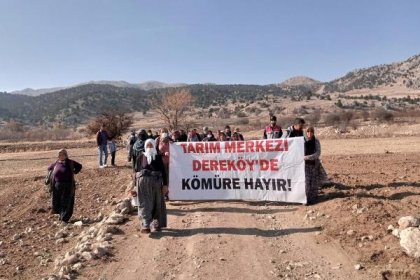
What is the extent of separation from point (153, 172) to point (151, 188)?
0.30 meters

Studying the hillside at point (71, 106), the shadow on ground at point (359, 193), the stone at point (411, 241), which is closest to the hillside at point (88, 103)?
the hillside at point (71, 106)

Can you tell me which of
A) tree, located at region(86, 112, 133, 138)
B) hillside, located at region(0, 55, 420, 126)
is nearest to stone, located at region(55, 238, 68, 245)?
tree, located at region(86, 112, 133, 138)

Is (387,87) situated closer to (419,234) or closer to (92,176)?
(92,176)

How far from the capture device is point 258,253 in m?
7.75

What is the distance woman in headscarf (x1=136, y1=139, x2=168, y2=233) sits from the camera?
352 inches

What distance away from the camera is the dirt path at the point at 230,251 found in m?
7.05

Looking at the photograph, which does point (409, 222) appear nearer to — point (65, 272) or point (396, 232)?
point (396, 232)

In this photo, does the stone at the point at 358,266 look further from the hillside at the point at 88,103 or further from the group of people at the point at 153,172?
the hillside at the point at 88,103

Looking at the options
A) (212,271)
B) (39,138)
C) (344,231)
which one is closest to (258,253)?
(212,271)

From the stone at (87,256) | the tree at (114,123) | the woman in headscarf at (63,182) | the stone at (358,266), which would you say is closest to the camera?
the stone at (358,266)

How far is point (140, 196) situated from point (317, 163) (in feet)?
14.4

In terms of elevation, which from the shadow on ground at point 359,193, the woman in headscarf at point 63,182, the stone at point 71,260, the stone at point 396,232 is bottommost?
the stone at point 71,260

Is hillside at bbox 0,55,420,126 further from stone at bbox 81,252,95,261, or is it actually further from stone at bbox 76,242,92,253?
stone at bbox 81,252,95,261

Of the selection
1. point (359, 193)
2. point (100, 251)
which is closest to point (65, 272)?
point (100, 251)
